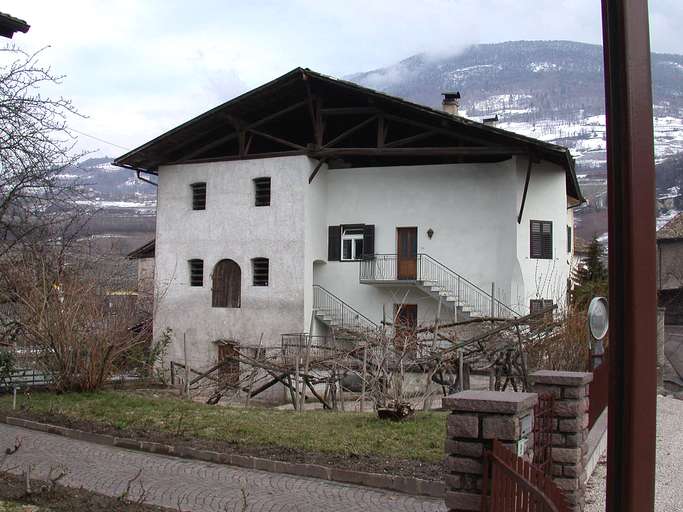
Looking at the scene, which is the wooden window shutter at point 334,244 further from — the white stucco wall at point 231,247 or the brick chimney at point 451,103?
the brick chimney at point 451,103

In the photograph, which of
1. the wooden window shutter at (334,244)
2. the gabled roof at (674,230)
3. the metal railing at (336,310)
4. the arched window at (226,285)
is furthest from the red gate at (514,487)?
the gabled roof at (674,230)

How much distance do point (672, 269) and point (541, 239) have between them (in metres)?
26.2

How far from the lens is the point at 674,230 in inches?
1984

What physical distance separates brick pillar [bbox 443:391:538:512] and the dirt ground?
12.1ft

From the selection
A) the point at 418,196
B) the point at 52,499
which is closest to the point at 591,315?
the point at 52,499

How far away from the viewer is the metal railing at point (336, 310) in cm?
2869

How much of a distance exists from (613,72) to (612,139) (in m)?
0.27

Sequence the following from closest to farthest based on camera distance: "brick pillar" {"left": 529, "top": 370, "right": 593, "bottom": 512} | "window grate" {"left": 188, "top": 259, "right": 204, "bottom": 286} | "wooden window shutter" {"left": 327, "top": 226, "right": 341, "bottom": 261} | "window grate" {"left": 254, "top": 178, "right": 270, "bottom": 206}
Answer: "brick pillar" {"left": 529, "top": 370, "right": 593, "bottom": 512} → "wooden window shutter" {"left": 327, "top": 226, "right": 341, "bottom": 261} → "window grate" {"left": 254, "top": 178, "right": 270, "bottom": 206} → "window grate" {"left": 188, "top": 259, "right": 204, "bottom": 286}

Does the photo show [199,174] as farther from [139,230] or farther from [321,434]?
[139,230]

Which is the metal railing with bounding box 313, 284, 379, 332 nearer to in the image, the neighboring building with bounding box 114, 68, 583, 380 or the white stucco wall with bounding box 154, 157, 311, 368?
the neighboring building with bounding box 114, 68, 583, 380

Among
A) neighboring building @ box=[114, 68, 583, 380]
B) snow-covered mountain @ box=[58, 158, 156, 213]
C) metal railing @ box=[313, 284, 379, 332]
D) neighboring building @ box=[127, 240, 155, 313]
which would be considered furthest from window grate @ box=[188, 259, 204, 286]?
snow-covered mountain @ box=[58, 158, 156, 213]

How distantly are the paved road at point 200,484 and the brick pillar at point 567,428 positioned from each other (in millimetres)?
1699

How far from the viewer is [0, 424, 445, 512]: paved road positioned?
8.59 meters

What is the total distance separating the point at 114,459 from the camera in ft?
36.2
